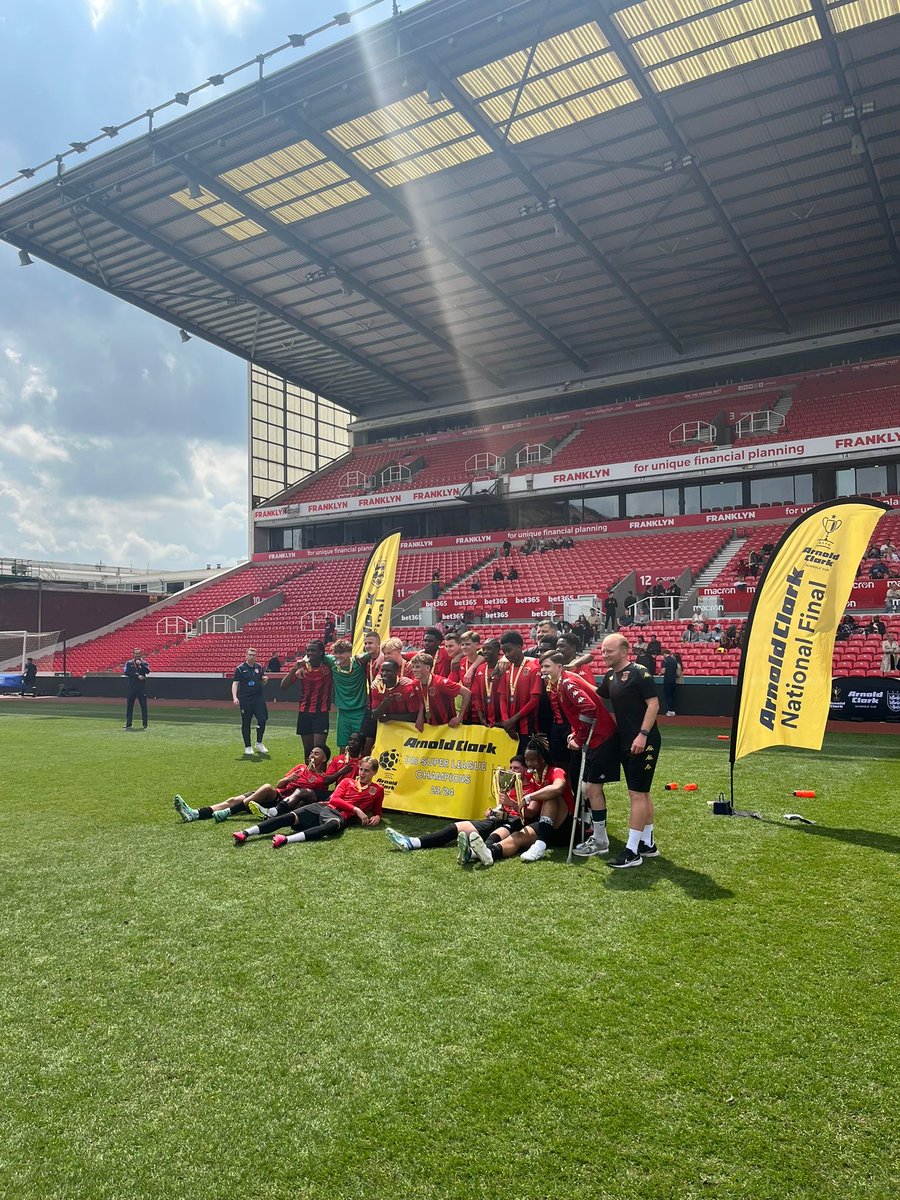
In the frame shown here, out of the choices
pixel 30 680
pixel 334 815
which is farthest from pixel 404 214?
pixel 30 680

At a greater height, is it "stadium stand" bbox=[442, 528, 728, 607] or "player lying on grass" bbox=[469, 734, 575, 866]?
"stadium stand" bbox=[442, 528, 728, 607]

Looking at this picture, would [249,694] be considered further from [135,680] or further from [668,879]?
[668,879]

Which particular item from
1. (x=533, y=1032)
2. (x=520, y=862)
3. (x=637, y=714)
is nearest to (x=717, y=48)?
(x=637, y=714)

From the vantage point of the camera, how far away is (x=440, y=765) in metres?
7.83

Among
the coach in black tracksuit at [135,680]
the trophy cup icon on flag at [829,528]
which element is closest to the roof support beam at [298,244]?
the coach in black tracksuit at [135,680]

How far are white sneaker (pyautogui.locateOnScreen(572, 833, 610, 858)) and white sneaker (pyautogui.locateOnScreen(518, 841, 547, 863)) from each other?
299mm

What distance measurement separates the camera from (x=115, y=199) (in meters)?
24.2

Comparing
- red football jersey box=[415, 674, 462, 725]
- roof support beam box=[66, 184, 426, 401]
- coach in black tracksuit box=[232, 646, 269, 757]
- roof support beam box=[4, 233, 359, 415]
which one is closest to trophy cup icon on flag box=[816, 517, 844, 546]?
red football jersey box=[415, 674, 462, 725]

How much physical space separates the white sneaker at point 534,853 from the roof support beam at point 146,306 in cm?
3002

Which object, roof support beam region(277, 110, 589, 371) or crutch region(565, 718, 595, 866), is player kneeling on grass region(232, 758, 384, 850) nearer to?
crutch region(565, 718, 595, 866)

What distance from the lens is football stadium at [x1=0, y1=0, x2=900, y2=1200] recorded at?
316 centimetres

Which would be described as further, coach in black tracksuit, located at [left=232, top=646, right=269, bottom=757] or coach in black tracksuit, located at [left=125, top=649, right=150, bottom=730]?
coach in black tracksuit, located at [left=125, top=649, right=150, bottom=730]

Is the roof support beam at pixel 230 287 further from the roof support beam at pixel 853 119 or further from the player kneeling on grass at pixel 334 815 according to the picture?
the player kneeling on grass at pixel 334 815

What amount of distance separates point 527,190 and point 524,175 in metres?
A: 0.97
